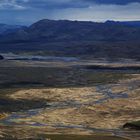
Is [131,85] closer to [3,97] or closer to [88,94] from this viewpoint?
[88,94]

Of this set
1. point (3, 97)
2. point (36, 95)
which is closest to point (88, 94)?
point (36, 95)

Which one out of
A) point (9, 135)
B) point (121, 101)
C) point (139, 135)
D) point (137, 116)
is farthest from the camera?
point (121, 101)

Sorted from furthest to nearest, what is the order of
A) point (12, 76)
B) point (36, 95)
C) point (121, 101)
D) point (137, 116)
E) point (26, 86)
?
point (12, 76), point (26, 86), point (36, 95), point (121, 101), point (137, 116)

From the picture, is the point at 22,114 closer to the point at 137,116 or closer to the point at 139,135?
the point at 137,116

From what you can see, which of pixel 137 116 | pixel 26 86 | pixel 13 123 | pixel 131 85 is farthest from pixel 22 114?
pixel 131 85

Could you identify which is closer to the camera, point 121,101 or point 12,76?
point 121,101

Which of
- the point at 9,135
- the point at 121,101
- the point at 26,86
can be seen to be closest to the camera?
the point at 9,135
